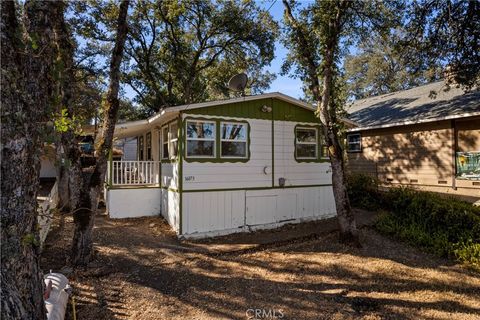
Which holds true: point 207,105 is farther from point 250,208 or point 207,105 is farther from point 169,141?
point 250,208

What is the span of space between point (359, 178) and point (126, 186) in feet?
28.6

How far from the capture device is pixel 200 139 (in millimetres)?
8391

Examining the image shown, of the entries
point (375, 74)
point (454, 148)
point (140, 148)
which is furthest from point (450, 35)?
point (375, 74)

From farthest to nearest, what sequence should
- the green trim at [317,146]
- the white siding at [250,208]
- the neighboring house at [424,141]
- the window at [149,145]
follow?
the window at [149,145]
the neighboring house at [424,141]
the green trim at [317,146]
the white siding at [250,208]

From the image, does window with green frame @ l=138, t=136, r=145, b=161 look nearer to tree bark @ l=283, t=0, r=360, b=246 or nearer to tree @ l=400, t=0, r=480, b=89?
tree bark @ l=283, t=0, r=360, b=246

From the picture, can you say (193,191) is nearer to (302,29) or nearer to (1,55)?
(302,29)

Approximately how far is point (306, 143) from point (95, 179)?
6.64 meters

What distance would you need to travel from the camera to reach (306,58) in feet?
26.3

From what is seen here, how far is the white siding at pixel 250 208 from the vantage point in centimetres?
832

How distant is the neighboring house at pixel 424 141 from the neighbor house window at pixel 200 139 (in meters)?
7.80

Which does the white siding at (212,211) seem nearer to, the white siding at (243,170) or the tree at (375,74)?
the white siding at (243,170)

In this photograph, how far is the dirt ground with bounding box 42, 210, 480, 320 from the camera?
4.72 m

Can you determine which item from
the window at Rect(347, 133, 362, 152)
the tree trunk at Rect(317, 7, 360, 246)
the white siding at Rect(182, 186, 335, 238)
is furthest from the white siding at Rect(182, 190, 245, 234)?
the window at Rect(347, 133, 362, 152)

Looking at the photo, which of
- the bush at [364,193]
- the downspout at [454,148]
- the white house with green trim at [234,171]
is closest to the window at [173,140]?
the white house with green trim at [234,171]
